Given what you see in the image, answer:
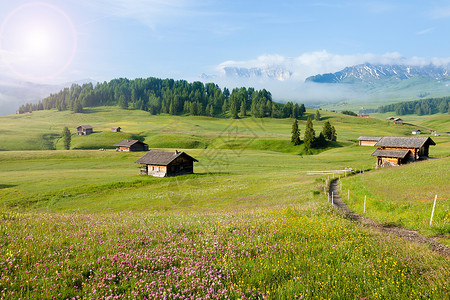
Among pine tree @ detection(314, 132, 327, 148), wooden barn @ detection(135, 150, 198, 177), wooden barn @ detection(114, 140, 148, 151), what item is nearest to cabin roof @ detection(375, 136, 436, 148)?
pine tree @ detection(314, 132, 327, 148)

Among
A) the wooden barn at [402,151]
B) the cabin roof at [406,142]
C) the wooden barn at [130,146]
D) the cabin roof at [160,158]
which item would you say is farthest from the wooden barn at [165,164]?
the cabin roof at [406,142]

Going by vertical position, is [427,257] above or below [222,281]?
below

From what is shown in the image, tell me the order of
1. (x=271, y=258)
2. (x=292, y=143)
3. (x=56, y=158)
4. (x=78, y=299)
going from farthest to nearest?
(x=292, y=143), (x=56, y=158), (x=271, y=258), (x=78, y=299)

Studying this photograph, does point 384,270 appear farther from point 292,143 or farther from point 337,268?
point 292,143

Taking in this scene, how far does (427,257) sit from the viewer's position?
7.42m

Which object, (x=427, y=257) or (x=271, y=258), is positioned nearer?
(x=271, y=258)

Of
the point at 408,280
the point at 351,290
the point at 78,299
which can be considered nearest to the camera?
the point at 78,299

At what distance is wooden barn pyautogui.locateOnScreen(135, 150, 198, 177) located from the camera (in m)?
58.3

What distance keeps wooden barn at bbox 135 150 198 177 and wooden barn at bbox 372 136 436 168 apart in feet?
151

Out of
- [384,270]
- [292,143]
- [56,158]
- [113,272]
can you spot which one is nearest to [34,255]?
[113,272]

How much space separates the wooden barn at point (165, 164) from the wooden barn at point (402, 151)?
45889mm

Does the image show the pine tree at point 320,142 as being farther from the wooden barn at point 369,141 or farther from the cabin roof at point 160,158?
the cabin roof at point 160,158

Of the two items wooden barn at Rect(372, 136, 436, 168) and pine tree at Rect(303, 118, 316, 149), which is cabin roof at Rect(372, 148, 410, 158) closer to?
wooden barn at Rect(372, 136, 436, 168)

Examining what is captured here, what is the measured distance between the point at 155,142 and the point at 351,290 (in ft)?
382
